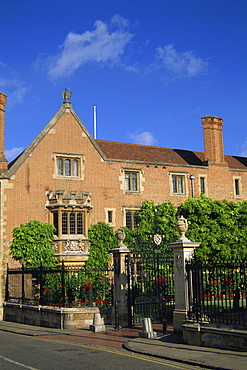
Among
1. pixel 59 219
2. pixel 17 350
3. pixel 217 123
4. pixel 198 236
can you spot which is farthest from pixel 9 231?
pixel 217 123

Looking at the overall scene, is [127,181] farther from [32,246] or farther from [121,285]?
[121,285]

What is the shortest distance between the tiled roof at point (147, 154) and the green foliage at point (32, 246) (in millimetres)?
7396

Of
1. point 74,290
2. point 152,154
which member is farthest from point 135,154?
point 74,290

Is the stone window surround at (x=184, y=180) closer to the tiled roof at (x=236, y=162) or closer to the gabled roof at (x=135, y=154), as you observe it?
the gabled roof at (x=135, y=154)

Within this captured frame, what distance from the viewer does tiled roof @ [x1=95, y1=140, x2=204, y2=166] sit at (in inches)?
1261

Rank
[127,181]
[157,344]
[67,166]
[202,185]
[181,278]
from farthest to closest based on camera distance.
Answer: [202,185] < [127,181] < [67,166] < [181,278] < [157,344]

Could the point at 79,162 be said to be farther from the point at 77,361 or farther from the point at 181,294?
the point at 77,361

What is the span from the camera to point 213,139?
33719 millimetres

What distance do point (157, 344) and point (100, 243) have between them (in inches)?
621

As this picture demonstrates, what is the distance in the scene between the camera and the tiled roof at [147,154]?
3203 centimetres

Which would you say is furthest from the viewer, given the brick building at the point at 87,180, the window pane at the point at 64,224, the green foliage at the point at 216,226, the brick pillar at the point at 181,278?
the green foliage at the point at 216,226

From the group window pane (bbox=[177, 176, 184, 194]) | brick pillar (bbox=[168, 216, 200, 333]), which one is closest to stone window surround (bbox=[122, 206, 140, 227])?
window pane (bbox=[177, 176, 184, 194])

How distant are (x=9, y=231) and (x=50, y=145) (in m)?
Answer: 5.88

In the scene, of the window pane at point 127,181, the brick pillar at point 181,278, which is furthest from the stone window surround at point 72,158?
the brick pillar at point 181,278
